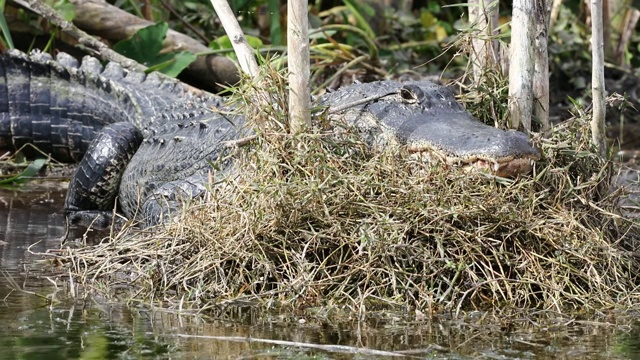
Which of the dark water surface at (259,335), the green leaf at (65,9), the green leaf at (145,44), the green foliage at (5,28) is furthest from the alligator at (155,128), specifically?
the dark water surface at (259,335)

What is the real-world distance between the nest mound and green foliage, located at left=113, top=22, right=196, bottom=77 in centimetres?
340

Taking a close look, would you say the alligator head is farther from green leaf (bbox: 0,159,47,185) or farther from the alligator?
green leaf (bbox: 0,159,47,185)

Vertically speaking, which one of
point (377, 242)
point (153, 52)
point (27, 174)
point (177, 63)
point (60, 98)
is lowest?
point (377, 242)

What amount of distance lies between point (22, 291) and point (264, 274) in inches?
36.4

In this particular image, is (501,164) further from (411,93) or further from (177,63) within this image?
(177,63)

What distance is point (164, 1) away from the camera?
29.1 feet

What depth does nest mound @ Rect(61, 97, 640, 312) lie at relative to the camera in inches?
152

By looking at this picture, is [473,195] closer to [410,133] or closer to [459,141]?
[459,141]

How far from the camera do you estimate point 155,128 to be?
616 cm

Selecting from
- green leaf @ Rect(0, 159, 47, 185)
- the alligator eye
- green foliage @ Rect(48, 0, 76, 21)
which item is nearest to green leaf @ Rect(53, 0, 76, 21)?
green foliage @ Rect(48, 0, 76, 21)

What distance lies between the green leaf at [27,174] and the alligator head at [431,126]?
2.25 meters

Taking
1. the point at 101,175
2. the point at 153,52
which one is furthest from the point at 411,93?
the point at 153,52

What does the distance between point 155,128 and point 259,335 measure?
300cm

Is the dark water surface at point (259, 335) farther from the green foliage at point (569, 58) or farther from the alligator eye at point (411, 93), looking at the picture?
the green foliage at point (569, 58)
